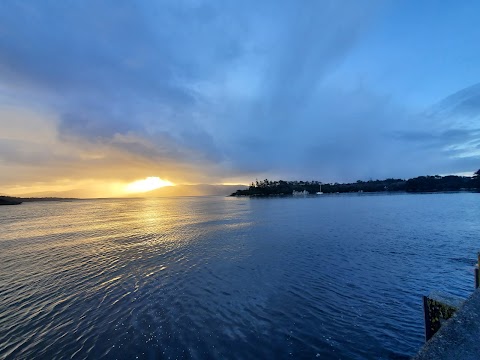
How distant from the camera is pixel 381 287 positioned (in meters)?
15.3

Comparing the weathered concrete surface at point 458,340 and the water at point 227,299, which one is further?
the water at point 227,299

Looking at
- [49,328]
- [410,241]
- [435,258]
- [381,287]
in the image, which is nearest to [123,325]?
[49,328]

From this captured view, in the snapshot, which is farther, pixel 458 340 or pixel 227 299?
pixel 227 299

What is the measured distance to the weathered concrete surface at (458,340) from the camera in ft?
12.8

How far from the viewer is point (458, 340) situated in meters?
4.28

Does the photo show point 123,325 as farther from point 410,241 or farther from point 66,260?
point 410,241

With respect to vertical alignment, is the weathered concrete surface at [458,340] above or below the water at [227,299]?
above

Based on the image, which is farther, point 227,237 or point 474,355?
point 227,237

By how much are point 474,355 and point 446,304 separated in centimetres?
432

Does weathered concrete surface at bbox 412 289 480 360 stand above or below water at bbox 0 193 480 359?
above

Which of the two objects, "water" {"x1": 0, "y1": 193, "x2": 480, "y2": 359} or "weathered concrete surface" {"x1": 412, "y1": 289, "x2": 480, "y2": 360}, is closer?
"weathered concrete surface" {"x1": 412, "y1": 289, "x2": 480, "y2": 360}

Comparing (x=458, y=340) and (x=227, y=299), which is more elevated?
(x=458, y=340)

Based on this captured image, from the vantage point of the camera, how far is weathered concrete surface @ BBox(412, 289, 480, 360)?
390 centimetres

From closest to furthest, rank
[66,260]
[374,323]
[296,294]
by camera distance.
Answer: [374,323]
[296,294]
[66,260]
